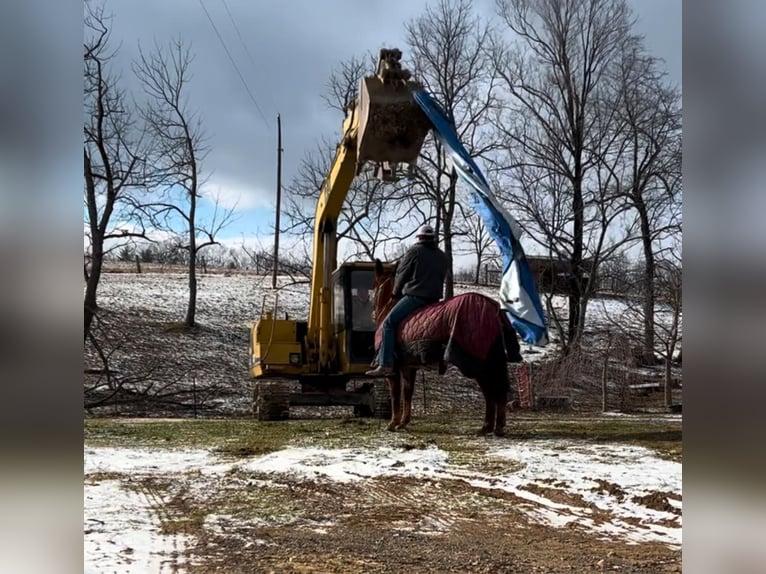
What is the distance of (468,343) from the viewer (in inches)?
266

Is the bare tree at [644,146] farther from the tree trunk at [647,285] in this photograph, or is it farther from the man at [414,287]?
the man at [414,287]

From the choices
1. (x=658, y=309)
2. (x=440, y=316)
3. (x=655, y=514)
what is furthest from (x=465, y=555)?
(x=658, y=309)

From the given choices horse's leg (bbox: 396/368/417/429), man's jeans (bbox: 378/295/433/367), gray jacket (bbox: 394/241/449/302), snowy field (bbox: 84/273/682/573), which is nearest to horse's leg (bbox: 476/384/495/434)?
snowy field (bbox: 84/273/682/573)

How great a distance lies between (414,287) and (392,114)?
6.12 ft

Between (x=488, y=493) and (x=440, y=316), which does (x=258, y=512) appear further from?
(x=440, y=316)

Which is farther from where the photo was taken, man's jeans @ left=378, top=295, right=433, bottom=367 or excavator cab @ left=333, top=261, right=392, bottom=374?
excavator cab @ left=333, top=261, right=392, bottom=374

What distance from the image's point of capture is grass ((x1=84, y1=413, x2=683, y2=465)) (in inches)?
249

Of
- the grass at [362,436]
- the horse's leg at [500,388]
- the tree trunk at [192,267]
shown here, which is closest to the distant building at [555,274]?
the tree trunk at [192,267]

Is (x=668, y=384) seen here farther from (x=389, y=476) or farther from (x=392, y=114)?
(x=389, y=476)

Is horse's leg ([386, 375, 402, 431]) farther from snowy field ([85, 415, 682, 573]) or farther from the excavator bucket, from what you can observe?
the excavator bucket

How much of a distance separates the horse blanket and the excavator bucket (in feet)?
4.72

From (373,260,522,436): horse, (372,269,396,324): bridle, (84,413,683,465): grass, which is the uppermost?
(372,269,396,324): bridle

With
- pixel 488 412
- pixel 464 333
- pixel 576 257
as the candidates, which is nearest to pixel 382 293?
pixel 464 333

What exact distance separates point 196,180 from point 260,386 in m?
12.3
